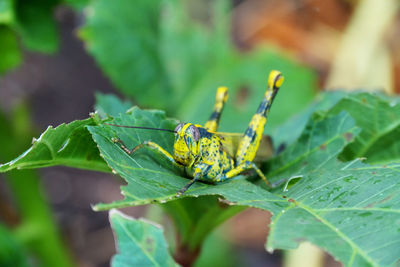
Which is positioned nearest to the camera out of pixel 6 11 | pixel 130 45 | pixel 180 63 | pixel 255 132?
pixel 255 132

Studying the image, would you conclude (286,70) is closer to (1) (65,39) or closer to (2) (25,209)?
(2) (25,209)

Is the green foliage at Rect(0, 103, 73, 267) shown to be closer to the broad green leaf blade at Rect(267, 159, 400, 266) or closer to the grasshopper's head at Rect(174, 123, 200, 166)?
the grasshopper's head at Rect(174, 123, 200, 166)

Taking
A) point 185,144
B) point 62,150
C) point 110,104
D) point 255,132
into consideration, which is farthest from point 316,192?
point 110,104

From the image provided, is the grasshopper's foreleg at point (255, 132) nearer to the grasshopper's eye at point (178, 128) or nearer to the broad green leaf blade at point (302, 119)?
the broad green leaf blade at point (302, 119)

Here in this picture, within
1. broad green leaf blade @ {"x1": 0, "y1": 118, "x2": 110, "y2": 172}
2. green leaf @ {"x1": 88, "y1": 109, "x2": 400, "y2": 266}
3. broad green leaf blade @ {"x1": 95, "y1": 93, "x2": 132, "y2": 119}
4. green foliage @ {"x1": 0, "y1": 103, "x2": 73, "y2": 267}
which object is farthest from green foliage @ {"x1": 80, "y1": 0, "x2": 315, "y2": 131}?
broad green leaf blade @ {"x1": 0, "y1": 118, "x2": 110, "y2": 172}

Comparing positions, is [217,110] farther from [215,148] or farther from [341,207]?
[341,207]

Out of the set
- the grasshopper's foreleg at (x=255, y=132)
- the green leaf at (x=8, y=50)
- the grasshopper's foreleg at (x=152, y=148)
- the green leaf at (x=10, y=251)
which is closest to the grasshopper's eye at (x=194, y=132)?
the grasshopper's foreleg at (x=152, y=148)

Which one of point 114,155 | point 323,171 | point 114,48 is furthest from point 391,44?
point 114,155
